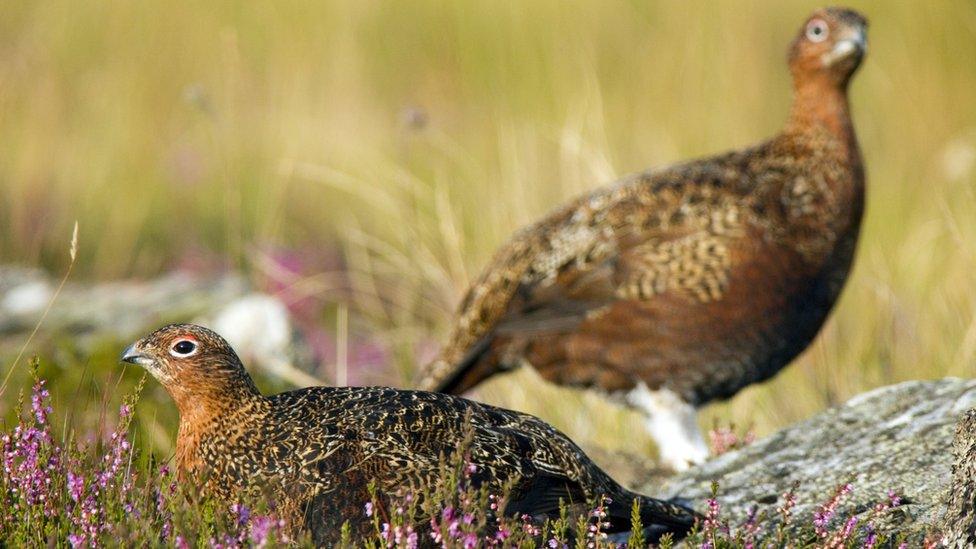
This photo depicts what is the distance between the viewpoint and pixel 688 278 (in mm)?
5707

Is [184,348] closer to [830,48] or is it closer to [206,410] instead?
[206,410]

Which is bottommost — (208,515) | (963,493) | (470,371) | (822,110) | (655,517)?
(963,493)

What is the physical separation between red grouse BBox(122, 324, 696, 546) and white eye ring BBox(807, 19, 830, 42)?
3107 mm

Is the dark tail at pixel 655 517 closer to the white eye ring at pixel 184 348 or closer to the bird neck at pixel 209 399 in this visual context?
the bird neck at pixel 209 399

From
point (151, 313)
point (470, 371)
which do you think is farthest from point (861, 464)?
point (151, 313)

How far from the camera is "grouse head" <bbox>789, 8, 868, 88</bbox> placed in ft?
20.1

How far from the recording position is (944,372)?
567 cm

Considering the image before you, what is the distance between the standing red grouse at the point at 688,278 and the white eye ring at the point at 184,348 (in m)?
2.34

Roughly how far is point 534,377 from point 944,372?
185 centimetres

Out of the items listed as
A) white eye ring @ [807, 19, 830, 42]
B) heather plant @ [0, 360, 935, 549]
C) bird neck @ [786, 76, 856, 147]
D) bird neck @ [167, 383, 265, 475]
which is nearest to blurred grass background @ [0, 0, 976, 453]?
bird neck @ [786, 76, 856, 147]

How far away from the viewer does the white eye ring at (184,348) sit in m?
3.72

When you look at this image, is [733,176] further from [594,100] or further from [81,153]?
[81,153]

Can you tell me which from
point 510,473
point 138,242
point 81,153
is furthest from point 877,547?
point 81,153

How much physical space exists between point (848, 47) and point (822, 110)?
0.28m
